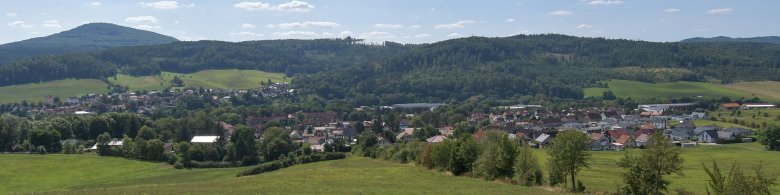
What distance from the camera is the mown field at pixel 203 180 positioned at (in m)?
38.0

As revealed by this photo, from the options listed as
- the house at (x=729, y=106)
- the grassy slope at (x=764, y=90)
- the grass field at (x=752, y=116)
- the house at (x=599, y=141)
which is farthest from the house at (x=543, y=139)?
the grassy slope at (x=764, y=90)

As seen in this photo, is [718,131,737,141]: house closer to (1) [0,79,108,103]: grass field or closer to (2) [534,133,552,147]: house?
(2) [534,133,552,147]: house

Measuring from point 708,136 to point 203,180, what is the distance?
77004 millimetres

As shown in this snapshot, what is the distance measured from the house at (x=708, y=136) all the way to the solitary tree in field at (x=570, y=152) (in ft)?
233

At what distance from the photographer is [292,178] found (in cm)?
4697

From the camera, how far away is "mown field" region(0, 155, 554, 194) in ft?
125

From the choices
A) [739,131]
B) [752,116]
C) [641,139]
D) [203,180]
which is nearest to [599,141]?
[641,139]

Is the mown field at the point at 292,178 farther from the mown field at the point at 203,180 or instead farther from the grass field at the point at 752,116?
the grass field at the point at 752,116

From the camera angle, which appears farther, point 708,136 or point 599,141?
point 708,136

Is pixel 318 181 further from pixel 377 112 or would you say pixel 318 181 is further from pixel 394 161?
pixel 377 112

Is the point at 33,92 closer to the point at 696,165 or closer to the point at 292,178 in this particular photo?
the point at 292,178

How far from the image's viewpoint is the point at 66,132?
93750 mm

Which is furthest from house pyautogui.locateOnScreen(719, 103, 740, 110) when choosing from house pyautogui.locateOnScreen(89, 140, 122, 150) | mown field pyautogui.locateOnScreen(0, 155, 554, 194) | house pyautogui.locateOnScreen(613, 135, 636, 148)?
house pyautogui.locateOnScreen(89, 140, 122, 150)

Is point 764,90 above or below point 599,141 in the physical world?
above
